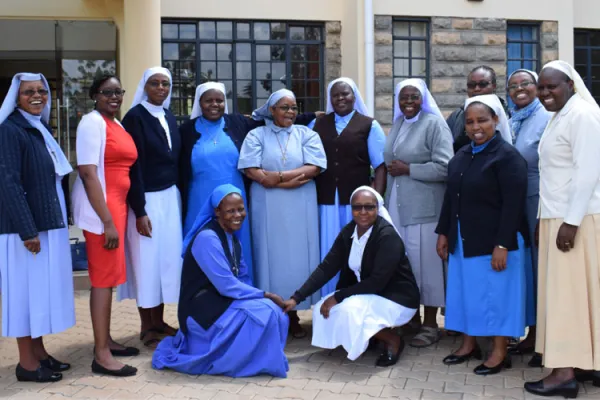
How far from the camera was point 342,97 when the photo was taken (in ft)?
17.5

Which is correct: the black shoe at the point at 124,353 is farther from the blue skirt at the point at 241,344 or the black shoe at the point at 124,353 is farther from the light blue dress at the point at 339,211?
the light blue dress at the point at 339,211

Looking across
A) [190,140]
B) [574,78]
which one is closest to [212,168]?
[190,140]

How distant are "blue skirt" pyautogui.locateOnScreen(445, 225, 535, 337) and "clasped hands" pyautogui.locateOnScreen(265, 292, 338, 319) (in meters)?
0.95

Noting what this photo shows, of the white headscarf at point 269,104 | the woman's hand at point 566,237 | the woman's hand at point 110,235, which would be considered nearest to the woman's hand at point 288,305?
the woman's hand at point 110,235

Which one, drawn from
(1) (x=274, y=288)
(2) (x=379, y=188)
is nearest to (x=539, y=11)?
(2) (x=379, y=188)

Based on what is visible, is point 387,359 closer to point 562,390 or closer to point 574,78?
point 562,390

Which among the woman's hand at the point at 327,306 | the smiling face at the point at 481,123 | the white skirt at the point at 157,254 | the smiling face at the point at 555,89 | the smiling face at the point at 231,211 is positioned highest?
the smiling face at the point at 555,89

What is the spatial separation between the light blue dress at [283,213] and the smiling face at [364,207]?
23.3 inches

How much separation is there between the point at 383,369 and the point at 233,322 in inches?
45.3

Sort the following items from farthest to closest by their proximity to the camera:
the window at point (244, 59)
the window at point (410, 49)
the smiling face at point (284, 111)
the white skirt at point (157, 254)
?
the window at point (410, 49) → the window at point (244, 59) → the smiling face at point (284, 111) → the white skirt at point (157, 254)

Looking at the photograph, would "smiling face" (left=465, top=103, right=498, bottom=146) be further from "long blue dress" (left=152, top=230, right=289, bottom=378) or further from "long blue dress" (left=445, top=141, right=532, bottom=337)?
"long blue dress" (left=152, top=230, right=289, bottom=378)

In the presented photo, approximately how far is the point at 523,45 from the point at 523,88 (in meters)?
5.90

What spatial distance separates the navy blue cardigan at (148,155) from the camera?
16.1 feet

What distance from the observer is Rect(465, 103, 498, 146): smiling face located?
172 inches
